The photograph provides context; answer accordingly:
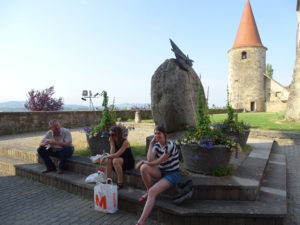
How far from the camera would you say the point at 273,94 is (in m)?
38.2

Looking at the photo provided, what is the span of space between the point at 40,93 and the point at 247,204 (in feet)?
56.4

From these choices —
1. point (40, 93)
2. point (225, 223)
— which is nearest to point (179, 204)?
point (225, 223)

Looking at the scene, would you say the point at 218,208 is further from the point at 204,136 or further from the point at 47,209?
the point at 47,209

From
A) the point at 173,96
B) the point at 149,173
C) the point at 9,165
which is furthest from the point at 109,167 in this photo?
the point at 9,165

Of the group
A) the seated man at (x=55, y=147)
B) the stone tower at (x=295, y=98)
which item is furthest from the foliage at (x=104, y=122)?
the stone tower at (x=295, y=98)

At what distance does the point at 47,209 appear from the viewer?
12.1 ft

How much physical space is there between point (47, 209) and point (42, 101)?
15180mm

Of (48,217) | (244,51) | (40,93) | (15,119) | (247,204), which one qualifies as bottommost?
(48,217)

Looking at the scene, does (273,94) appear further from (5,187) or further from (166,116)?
(5,187)

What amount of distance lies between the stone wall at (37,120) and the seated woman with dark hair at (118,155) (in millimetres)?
7226

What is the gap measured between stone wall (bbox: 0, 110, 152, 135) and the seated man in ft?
19.6

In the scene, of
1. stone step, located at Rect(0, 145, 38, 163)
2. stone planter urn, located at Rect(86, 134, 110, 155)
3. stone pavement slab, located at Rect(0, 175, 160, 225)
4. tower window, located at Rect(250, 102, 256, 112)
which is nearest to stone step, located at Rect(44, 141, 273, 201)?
stone pavement slab, located at Rect(0, 175, 160, 225)

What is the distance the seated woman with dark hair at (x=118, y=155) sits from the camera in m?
3.81

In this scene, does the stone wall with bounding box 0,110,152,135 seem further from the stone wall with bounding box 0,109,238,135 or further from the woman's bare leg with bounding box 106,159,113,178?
the woman's bare leg with bounding box 106,159,113,178
